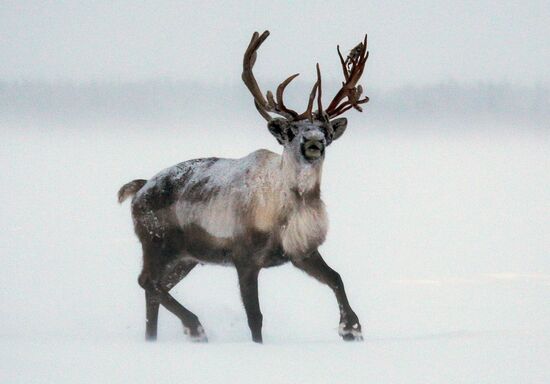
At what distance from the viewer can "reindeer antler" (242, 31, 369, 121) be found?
10414 millimetres

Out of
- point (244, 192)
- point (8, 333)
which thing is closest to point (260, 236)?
point (244, 192)

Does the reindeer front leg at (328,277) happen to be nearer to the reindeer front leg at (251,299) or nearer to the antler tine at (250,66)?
the reindeer front leg at (251,299)

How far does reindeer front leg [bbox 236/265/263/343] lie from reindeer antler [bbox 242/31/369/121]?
4.75ft

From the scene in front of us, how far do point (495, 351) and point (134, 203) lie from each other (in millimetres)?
4061

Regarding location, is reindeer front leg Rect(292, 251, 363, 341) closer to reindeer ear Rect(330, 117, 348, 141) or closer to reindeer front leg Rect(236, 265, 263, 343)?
reindeer front leg Rect(236, 265, 263, 343)

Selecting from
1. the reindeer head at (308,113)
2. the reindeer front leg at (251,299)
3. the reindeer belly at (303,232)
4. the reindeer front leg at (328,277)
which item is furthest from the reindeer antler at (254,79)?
the reindeer front leg at (251,299)

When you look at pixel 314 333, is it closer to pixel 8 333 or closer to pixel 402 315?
pixel 402 315

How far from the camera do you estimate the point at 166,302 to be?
1089 cm

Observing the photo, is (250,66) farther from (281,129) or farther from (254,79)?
(281,129)

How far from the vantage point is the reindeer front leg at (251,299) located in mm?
10016

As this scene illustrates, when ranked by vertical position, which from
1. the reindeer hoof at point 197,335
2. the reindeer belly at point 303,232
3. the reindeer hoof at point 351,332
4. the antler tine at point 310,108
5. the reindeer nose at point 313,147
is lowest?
the reindeer hoof at point 197,335

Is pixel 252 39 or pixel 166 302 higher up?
pixel 252 39

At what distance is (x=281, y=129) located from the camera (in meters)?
10.3

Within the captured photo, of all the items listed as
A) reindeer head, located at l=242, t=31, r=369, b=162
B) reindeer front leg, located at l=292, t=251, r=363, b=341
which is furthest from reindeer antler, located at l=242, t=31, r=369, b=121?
reindeer front leg, located at l=292, t=251, r=363, b=341
